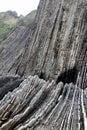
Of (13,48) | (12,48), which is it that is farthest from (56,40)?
(12,48)

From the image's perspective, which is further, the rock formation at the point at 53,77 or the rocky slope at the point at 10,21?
the rocky slope at the point at 10,21

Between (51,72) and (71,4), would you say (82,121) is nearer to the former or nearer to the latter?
(51,72)

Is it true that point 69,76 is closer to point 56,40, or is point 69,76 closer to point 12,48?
point 56,40

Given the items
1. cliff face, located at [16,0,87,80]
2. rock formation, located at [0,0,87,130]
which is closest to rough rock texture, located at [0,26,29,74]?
rock formation, located at [0,0,87,130]

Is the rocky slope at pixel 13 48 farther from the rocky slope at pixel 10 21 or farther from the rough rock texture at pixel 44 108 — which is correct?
the rough rock texture at pixel 44 108

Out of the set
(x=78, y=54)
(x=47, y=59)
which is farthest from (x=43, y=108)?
(x=47, y=59)

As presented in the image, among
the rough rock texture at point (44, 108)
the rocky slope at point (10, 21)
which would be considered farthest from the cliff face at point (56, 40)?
the rocky slope at point (10, 21)
